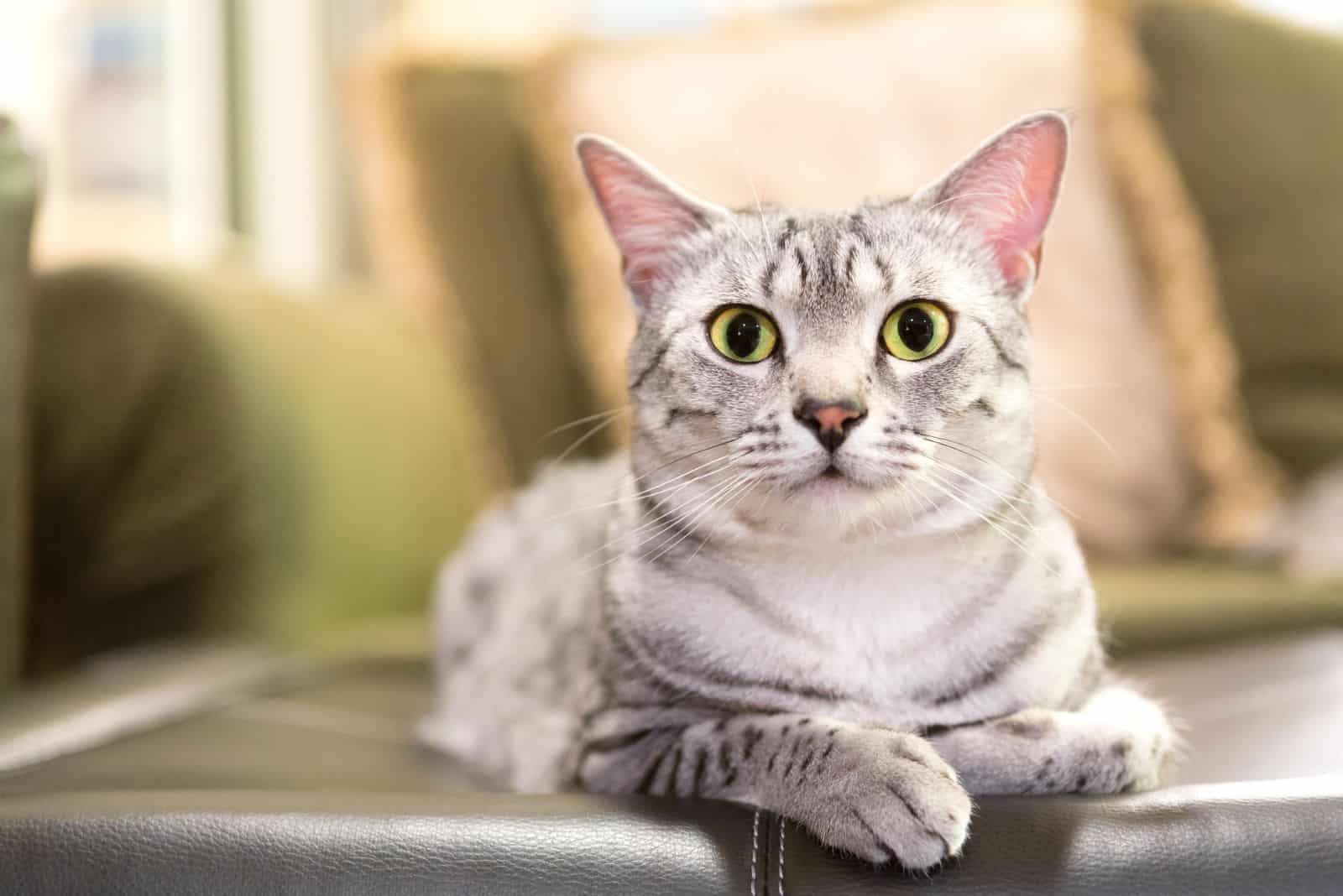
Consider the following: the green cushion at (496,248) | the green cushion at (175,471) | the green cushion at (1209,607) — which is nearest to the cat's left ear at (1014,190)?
the green cushion at (1209,607)

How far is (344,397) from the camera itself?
5.33 feet

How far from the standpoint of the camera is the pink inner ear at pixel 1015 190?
792 millimetres

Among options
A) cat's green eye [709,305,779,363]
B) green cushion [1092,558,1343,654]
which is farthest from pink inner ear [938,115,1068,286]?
green cushion [1092,558,1343,654]

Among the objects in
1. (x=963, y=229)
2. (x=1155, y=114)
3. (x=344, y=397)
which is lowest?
(x=344, y=397)

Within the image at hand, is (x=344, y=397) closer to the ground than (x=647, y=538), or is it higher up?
higher up

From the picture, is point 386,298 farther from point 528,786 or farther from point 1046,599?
point 1046,599

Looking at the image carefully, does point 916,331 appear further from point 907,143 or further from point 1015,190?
point 907,143

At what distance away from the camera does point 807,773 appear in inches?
29.6

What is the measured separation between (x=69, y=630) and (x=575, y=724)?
79 centimetres

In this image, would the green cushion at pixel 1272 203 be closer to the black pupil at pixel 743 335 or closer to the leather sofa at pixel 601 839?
the leather sofa at pixel 601 839

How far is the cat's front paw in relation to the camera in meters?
0.69

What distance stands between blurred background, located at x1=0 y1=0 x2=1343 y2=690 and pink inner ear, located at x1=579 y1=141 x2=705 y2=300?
2.20 feet

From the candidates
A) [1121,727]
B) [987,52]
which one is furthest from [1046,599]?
[987,52]

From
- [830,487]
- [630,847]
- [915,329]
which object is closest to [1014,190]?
[915,329]
